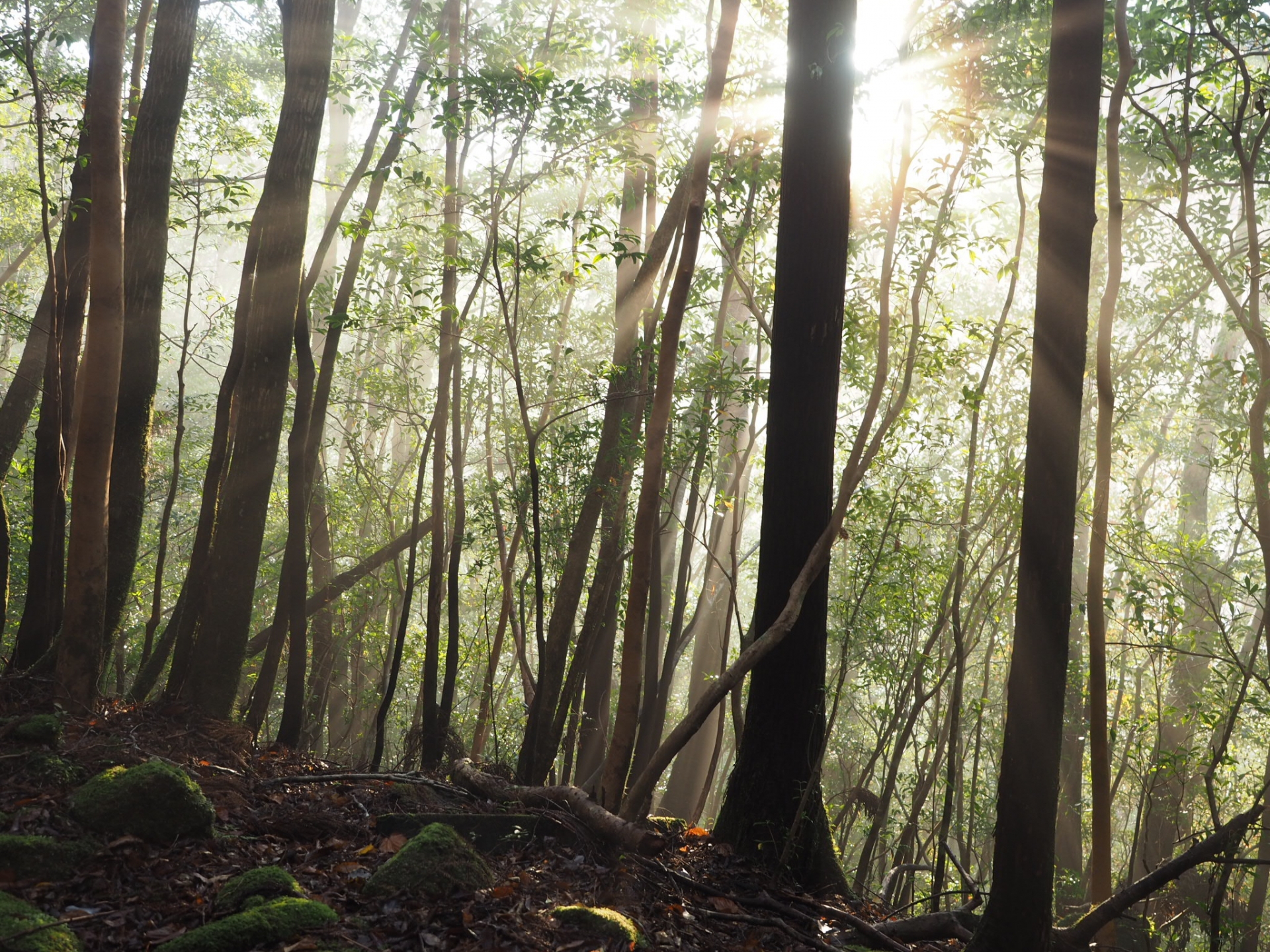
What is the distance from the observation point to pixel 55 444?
582 centimetres

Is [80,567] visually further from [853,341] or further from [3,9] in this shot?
[3,9]

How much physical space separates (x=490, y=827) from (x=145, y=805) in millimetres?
1570

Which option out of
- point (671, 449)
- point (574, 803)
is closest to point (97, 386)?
point (574, 803)

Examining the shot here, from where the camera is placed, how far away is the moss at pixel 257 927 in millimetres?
2887

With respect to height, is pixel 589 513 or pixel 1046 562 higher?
pixel 589 513

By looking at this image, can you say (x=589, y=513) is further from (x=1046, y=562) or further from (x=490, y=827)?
(x=1046, y=562)

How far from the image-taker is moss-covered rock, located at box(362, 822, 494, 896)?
11.7ft

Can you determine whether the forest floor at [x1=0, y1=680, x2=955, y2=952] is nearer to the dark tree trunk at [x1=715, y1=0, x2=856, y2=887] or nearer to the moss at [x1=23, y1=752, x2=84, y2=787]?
the moss at [x1=23, y1=752, x2=84, y2=787]

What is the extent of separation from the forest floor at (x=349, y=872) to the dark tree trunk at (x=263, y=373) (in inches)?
29.6

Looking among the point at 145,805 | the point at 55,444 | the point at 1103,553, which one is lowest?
the point at 145,805

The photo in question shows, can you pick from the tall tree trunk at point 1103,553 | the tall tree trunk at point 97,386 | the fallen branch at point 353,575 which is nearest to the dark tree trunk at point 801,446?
the tall tree trunk at point 1103,553

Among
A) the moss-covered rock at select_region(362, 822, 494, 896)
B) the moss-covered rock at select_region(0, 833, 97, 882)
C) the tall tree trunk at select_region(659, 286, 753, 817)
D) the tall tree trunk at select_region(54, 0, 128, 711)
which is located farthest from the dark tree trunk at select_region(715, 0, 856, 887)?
the tall tree trunk at select_region(659, 286, 753, 817)

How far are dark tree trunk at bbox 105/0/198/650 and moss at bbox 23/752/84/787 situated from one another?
2168 millimetres

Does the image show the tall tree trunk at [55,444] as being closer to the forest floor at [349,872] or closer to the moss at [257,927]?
the forest floor at [349,872]
